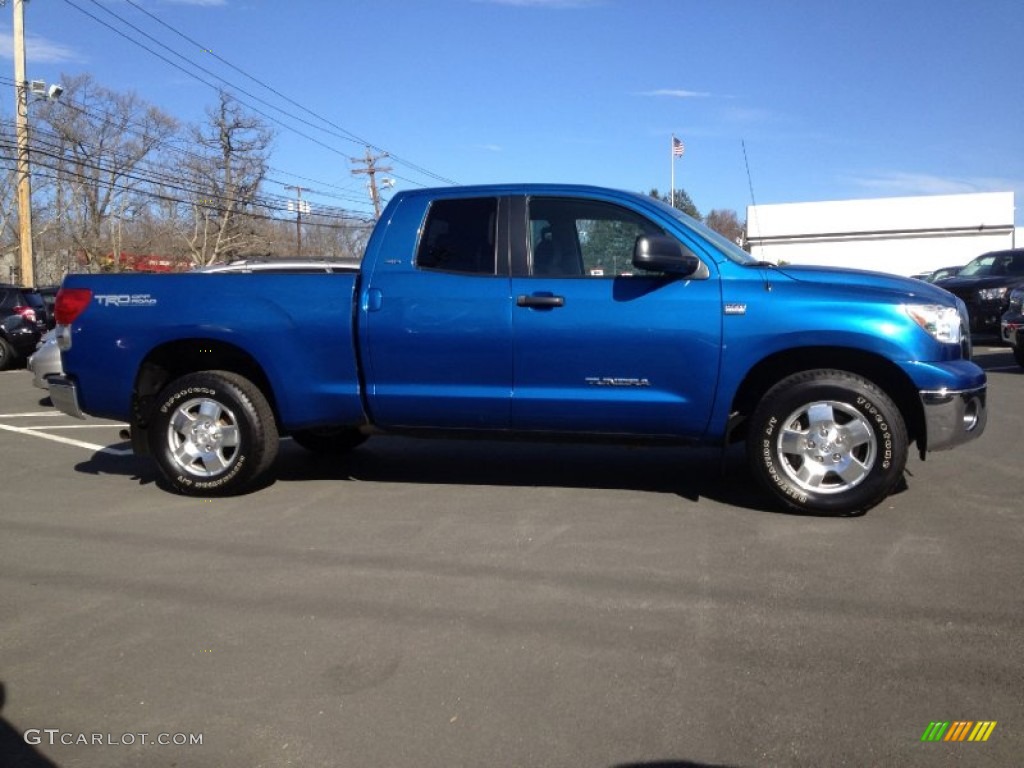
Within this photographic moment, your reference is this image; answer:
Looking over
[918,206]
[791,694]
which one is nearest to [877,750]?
[791,694]

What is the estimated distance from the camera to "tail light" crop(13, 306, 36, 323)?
17.5 metres

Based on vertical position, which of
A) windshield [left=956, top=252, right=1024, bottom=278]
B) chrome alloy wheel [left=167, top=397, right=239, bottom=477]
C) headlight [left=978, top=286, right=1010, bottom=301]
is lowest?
chrome alloy wheel [left=167, top=397, right=239, bottom=477]

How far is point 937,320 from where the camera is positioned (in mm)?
5090

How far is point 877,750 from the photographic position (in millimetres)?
2799

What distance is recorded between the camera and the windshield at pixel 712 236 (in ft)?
18.0

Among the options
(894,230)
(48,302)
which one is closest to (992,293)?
(48,302)

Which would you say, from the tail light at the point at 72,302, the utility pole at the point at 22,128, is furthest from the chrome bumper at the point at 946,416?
the utility pole at the point at 22,128

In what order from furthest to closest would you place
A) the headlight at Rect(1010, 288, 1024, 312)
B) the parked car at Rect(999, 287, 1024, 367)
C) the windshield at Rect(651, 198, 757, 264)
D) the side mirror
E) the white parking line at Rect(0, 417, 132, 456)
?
the headlight at Rect(1010, 288, 1024, 312) → the parked car at Rect(999, 287, 1024, 367) → the white parking line at Rect(0, 417, 132, 456) → the windshield at Rect(651, 198, 757, 264) → the side mirror

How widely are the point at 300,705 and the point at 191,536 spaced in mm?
2308

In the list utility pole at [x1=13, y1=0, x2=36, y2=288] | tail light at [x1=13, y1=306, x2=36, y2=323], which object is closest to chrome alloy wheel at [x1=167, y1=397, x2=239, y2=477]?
tail light at [x1=13, y1=306, x2=36, y2=323]

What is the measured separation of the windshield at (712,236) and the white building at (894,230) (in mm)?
43609

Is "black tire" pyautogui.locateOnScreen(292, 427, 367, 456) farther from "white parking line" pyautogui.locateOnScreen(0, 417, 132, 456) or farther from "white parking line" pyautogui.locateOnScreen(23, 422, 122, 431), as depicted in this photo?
"white parking line" pyautogui.locateOnScreen(23, 422, 122, 431)

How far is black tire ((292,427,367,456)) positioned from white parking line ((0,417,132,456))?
71.5 inches

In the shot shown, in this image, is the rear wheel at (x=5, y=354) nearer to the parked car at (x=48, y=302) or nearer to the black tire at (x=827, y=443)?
the parked car at (x=48, y=302)
